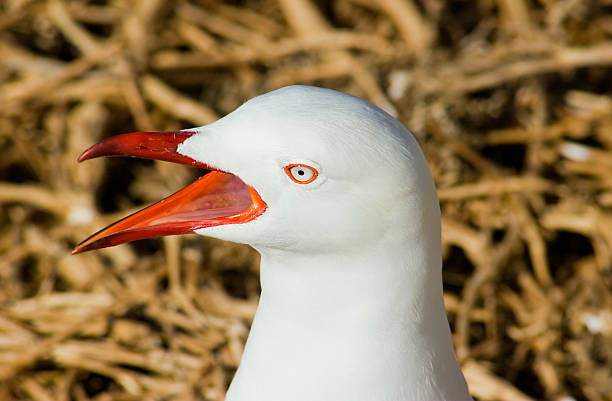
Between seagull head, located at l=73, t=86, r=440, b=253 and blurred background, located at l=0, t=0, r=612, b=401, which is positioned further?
blurred background, located at l=0, t=0, r=612, b=401

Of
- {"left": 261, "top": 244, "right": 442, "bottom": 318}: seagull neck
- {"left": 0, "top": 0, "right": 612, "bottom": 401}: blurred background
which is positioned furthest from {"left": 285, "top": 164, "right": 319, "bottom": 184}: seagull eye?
{"left": 0, "top": 0, "right": 612, "bottom": 401}: blurred background

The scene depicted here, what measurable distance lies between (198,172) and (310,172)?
1.67 meters

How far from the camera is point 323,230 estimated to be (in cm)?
114

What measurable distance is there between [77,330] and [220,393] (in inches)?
17.3

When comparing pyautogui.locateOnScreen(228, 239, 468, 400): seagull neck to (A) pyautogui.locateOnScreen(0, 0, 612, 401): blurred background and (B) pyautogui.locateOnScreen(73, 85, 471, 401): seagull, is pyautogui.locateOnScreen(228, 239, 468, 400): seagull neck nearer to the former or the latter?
(B) pyautogui.locateOnScreen(73, 85, 471, 401): seagull

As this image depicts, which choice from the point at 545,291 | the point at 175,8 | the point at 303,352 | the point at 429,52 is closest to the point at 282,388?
the point at 303,352

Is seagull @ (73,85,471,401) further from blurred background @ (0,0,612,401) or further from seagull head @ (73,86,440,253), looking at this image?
blurred background @ (0,0,612,401)

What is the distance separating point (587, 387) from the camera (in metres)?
2.12

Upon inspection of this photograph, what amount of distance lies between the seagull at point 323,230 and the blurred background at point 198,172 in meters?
0.82

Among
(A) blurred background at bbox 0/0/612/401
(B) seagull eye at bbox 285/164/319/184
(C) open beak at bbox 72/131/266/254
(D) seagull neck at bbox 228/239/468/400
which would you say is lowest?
(A) blurred background at bbox 0/0/612/401

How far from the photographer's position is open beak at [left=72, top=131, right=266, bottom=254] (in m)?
1.20

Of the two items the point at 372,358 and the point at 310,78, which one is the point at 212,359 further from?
the point at 310,78

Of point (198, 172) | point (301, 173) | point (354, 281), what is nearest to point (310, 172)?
point (301, 173)

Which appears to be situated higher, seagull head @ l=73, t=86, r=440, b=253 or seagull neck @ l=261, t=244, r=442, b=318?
seagull head @ l=73, t=86, r=440, b=253
